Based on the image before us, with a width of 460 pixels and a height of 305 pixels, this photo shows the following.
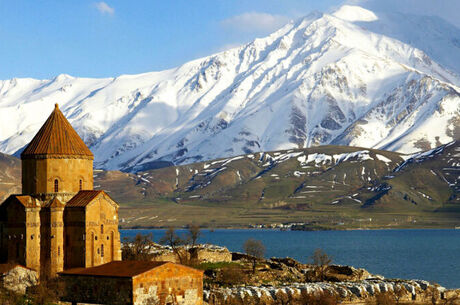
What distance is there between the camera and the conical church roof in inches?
2891

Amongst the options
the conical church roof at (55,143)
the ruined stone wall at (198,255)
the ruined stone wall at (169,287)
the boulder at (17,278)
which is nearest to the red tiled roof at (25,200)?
the conical church roof at (55,143)

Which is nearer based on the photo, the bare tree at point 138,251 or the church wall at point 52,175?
the church wall at point 52,175

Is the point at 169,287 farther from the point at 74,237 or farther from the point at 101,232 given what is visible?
the point at 74,237

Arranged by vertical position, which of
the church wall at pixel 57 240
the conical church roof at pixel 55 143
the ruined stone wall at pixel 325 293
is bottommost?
the ruined stone wall at pixel 325 293

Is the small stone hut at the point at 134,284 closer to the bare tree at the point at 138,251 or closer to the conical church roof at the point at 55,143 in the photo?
the conical church roof at the point at 55,143

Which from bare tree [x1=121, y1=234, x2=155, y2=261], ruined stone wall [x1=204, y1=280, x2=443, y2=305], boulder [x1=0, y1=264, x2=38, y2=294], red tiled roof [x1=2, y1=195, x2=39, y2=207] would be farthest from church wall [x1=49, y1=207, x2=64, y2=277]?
bare tree [x1=121, y1=234, x2=155, y2=261]

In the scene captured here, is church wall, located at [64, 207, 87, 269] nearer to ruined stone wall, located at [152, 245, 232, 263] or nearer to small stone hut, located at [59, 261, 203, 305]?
small stone hut, located at [59, 261, 203, 305]

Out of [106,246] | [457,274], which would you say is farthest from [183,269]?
[457,274]

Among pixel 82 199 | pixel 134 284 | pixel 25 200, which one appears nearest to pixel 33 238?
pixel 25 200

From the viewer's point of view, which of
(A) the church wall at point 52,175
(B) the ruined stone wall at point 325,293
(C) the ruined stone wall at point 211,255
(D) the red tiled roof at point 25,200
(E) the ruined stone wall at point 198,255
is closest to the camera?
(D) the red tiled roof at point 25,200

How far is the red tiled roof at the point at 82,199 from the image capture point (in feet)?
236

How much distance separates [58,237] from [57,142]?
8393 millimetres

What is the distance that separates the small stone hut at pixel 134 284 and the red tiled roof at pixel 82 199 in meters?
5.96

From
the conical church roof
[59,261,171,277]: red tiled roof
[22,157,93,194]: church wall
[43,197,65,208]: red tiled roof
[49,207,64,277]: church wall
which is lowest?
[59,261,171,277]: red tiled roof
